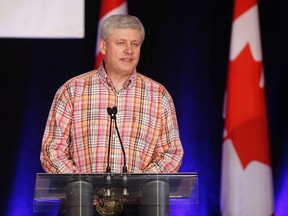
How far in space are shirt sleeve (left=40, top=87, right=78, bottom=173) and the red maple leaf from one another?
1844 millimetres

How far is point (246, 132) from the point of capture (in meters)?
5.44

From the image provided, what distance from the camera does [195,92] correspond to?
5.67m

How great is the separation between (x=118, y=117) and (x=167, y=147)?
1.06 feet

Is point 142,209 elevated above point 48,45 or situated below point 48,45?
below

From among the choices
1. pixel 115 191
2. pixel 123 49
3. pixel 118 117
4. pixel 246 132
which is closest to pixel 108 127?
pixel 118 117

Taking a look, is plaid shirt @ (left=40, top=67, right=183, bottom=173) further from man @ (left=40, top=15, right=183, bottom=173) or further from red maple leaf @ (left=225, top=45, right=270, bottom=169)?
red maple leaf @ (left=225, top=45, right=270, bottom=169)

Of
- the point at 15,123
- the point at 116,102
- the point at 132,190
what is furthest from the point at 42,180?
the point at 15,123

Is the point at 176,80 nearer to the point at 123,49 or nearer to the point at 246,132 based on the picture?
the point at 246,132

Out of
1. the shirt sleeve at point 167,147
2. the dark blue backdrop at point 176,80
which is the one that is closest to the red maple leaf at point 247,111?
the dark blue backdrop at point 176,80

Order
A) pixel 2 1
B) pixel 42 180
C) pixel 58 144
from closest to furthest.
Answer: pixel 42 180 → pixel 58 144 → pixel 2 1

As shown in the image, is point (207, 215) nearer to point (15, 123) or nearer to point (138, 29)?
point (15, 123)

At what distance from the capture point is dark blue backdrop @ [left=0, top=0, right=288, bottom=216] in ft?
18.3

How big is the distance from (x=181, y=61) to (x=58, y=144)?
6.83 ft

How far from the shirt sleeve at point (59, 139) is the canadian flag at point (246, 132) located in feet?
6.06
